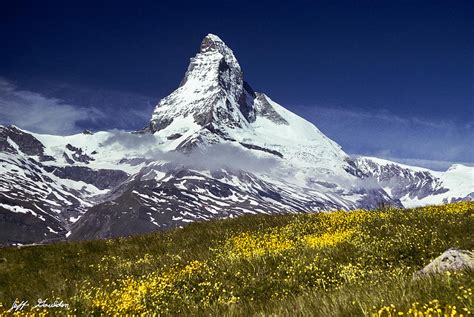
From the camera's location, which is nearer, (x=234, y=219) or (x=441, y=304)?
(x=441, y=304)

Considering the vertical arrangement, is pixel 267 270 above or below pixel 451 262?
below

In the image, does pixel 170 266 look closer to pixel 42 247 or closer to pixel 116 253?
pixel 116 253

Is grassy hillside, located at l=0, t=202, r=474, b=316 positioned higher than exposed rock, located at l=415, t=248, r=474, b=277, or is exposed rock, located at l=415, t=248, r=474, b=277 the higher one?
exposed rock, located at l=415, t=248, r=474, b=277

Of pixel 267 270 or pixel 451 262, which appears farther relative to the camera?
pixel 267 270

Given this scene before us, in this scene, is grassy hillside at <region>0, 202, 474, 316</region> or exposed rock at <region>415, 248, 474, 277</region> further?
exposed rock at <region>415, 248, 474, 277</region>

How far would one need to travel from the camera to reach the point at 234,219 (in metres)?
21.0

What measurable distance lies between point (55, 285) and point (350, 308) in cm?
974

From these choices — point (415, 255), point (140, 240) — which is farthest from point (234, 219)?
point (415, 255)

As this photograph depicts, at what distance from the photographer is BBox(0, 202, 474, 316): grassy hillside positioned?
5805 millimetres

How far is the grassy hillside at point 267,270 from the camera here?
580 cm

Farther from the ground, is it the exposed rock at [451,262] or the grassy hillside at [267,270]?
the exposed rock at [451,262]

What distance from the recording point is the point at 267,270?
33.8ft

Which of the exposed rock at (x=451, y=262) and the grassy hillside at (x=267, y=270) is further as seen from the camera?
the exposed rock at (x=451, y=262)

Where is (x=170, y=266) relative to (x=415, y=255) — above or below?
below
